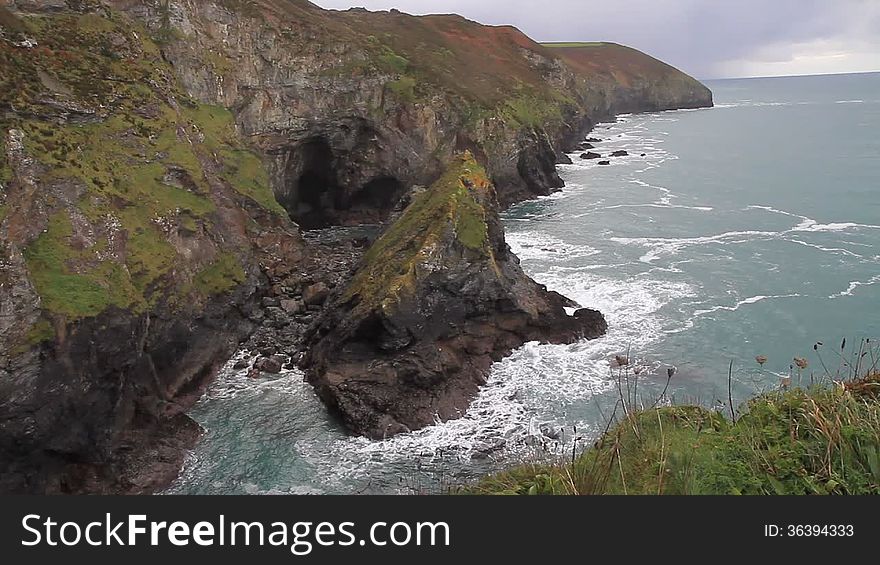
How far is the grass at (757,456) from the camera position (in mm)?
6949

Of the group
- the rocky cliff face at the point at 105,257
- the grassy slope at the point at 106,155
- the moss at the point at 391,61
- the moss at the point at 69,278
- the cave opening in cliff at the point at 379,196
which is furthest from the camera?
the moss at the point at 391,61

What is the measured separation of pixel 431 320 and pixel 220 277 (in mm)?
10618

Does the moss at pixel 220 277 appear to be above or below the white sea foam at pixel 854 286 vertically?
above

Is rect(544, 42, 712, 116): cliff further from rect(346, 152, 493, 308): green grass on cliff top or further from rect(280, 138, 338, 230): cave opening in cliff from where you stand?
rect(346, 152, 493, 308): green grass on cliff top

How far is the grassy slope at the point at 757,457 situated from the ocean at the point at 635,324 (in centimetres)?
101

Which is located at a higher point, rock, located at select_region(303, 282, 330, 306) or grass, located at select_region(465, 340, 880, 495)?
grass, located at select_region(465, 340, 880, 495)

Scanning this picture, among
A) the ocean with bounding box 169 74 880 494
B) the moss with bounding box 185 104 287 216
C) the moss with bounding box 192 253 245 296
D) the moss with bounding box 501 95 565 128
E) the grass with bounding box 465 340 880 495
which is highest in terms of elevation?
the moss with bounding box 501 95 565 128

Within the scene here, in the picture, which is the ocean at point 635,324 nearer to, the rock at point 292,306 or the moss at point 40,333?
the rock at point 292,306

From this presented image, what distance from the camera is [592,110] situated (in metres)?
123

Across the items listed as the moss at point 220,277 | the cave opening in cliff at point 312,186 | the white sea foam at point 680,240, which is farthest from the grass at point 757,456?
the cave opening in cliff at point 312,186

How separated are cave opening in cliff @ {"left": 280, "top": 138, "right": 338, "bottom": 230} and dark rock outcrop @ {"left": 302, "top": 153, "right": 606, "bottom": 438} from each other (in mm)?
18716

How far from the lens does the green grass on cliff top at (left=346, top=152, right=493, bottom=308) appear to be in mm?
26219

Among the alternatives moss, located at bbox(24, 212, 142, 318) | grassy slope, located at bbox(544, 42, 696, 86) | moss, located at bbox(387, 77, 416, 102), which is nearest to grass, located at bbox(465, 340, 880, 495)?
moss, located at bbox(24, 212, 142, 318)

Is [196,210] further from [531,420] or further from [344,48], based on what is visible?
[344,48]
